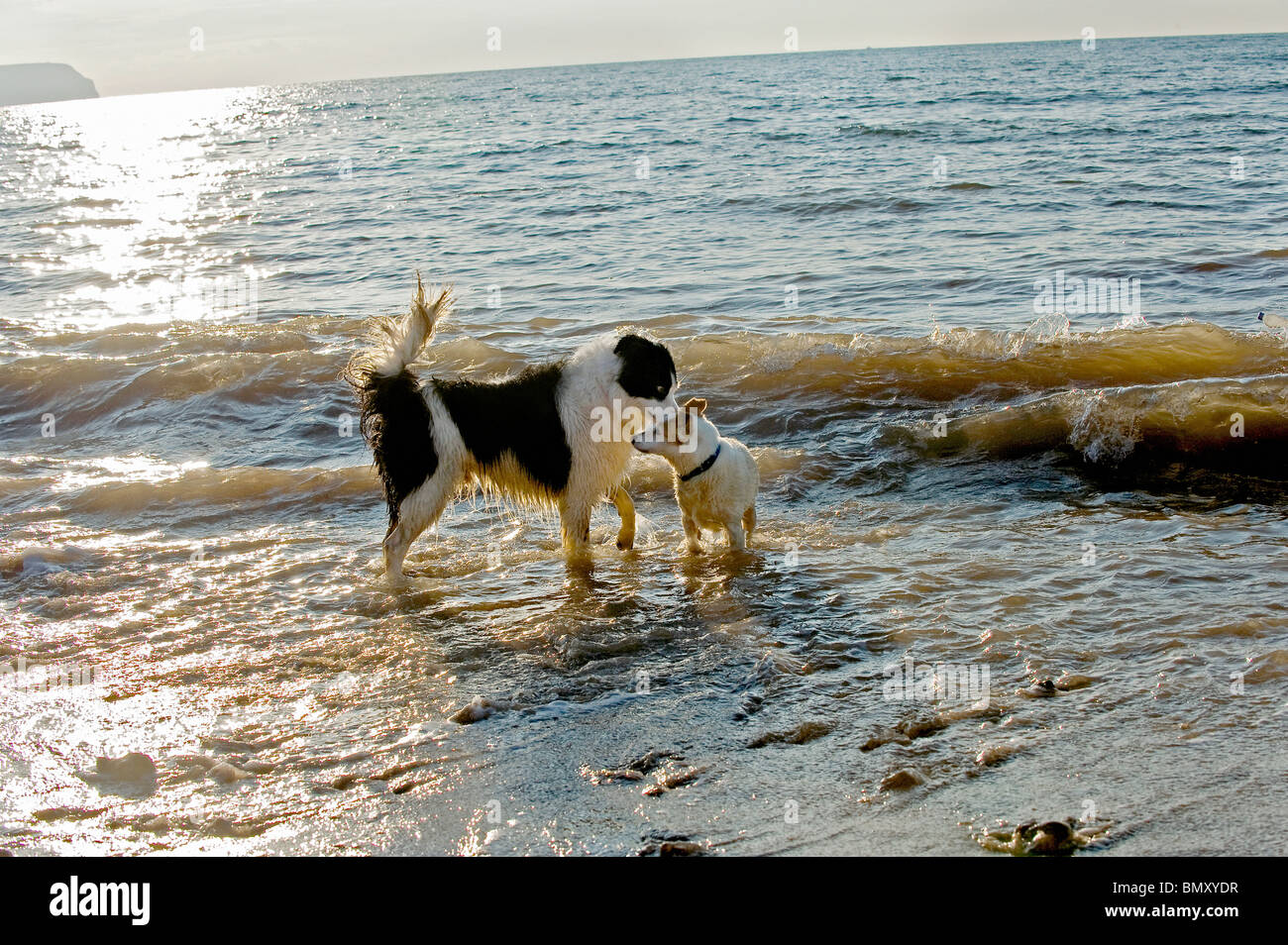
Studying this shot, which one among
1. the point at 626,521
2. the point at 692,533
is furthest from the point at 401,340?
the point at 692,533

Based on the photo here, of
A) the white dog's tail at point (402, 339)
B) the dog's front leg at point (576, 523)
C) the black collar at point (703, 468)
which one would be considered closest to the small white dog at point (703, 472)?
the black collar at point (703, 468)

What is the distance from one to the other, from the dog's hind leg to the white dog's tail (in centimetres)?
68

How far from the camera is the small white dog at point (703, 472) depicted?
19.5 feet

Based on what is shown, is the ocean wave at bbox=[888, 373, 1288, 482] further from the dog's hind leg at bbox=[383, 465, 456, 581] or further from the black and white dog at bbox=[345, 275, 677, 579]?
the dog's hind leg at bbox=[383, 465, 456, 581]

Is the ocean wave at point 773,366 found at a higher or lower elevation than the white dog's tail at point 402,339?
lower

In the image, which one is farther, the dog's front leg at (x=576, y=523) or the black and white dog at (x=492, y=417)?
the dog's front leg at (x=576, y=523)

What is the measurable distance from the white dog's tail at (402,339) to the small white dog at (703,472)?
1.37 m

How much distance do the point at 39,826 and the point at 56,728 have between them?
2.88 feet

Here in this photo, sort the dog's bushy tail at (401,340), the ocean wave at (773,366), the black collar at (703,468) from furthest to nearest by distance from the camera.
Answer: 1. the ocean wave at (773,366)
2. the black collar at (703,468)
3. the dog's bushy tail at (401,340)

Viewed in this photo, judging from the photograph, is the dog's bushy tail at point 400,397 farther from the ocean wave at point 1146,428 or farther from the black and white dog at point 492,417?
the ocean wave at point 1146,428

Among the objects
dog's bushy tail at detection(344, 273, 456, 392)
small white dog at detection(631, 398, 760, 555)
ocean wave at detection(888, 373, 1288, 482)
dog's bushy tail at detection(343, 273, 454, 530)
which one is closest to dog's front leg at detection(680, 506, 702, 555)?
small white dog at detection(631, 398, 760, 555)

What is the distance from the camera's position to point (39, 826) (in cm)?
352
